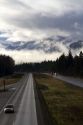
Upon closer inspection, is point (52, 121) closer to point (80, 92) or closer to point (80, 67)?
point (80, 92)

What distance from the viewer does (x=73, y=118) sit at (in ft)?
172

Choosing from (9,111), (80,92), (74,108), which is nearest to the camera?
(9,111)

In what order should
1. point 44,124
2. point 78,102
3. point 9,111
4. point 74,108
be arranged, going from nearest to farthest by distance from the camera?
point 44,124
point 9,111
point 74,108
point 78,102

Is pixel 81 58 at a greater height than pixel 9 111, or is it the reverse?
pixel 81 58

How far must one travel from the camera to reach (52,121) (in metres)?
49.1

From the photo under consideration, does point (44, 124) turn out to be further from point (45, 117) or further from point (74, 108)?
point (74, 108)

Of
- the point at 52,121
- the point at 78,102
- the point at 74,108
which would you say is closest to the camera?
the point at 52,121

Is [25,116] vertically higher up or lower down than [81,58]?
lower down

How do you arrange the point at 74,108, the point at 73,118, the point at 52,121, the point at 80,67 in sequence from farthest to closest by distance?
the point at 80,67 < the point at 74,108 < the point at 73,118 < the point at 52,121

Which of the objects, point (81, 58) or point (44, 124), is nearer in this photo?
point (44, 124)

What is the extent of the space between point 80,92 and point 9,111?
124 ft

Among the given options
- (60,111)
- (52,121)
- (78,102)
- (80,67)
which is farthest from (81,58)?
(52,121)

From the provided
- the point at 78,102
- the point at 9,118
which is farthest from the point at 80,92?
the point at 9,118

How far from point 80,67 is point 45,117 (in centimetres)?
13694
